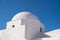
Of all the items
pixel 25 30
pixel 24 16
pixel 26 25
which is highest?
pixel 24 16

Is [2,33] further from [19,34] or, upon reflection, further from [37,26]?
[37,26]

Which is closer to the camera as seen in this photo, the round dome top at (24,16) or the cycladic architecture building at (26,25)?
the cycladic architecture building at (26,25)

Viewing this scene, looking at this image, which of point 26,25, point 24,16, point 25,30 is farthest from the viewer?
point 24,16

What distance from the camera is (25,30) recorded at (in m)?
17.0

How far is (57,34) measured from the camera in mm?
16234

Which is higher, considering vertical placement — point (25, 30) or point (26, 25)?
point (26, 25)

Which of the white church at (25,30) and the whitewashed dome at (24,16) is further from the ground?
the whitewashed dome at (24,16)

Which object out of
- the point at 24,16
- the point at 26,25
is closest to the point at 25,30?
the point at 26,25

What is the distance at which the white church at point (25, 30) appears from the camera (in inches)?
670

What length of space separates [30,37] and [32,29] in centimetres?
130

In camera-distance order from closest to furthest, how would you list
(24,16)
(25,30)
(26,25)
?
(25,30), (26,25), (24,16)

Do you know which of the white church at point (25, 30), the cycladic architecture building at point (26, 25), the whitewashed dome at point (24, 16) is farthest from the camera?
the whitewashed dome at point (24, 16)

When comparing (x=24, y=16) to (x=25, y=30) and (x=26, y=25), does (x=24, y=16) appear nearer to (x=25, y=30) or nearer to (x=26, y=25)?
(x=26, y=25)

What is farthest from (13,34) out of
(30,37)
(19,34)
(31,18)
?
(31,18)
